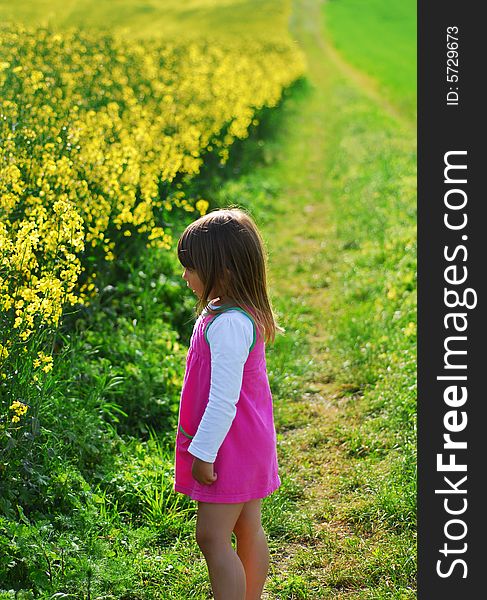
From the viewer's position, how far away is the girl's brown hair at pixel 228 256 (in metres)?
3.03

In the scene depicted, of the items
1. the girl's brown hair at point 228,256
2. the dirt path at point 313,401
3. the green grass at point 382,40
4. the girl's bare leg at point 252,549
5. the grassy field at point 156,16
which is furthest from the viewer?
the green grass at point 382,40

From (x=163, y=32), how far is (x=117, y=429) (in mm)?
20021

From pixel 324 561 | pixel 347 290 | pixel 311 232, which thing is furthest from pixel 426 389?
pixel 311 232

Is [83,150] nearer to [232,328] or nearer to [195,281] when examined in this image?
[195,281]

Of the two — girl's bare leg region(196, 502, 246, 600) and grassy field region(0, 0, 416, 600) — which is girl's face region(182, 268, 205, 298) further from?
grassy field region(0, 0, 416, 600)

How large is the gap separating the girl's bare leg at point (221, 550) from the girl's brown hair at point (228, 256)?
0.64 m

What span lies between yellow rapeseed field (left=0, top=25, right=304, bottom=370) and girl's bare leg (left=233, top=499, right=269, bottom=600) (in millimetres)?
1108

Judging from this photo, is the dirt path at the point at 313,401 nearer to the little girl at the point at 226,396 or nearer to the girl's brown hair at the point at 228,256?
the little girl at the point at 226,396

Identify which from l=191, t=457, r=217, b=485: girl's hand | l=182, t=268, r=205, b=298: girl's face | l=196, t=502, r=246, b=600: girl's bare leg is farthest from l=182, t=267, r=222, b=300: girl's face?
l=196, t=502, r=246, b=600: girl's bare leg

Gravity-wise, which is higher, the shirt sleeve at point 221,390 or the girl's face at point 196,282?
the girl's face at point 196,282

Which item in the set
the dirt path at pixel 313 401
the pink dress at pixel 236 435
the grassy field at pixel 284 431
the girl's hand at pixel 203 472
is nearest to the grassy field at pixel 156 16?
the dirt path at pixel 313 401

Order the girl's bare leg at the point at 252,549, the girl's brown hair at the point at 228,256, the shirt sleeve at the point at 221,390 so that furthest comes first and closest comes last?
the girl's bare leg at the point at 252,549 < the girl's brown hair at the point at 228,256 < the shirt sleeve at the point at 221,390

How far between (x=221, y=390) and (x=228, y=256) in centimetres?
46

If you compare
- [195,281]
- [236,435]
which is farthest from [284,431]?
[195,281]
